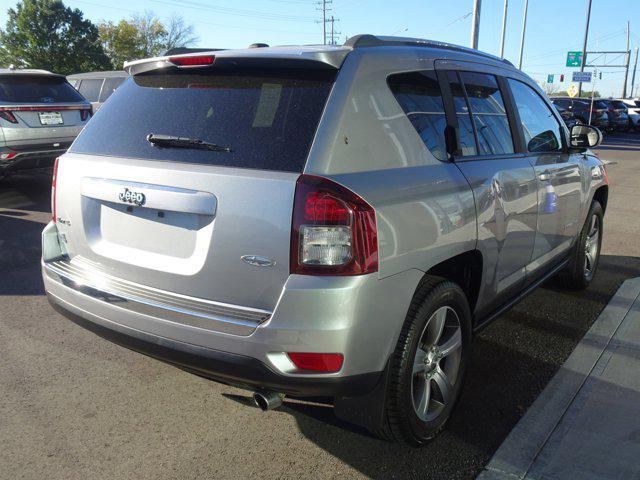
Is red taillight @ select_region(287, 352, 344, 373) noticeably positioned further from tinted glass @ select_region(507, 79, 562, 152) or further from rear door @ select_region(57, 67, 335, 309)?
tinted glass @ select_region(507, 79, 562, 152)

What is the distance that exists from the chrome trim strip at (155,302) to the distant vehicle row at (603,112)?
26443mm

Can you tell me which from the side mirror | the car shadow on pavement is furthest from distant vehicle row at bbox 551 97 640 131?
the car shadow on pavement

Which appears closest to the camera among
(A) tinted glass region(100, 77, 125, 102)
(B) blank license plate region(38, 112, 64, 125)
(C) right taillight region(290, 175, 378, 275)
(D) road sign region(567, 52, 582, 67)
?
(C) right taillight region(290, 175, 378, 275)

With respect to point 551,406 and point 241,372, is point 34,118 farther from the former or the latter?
point 551,406

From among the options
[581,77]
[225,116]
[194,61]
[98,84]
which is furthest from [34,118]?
[581,77]

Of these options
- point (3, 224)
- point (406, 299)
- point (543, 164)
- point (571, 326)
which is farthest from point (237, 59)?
point (3, 224)

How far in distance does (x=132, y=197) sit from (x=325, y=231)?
926 mm

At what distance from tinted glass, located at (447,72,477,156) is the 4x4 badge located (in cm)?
165

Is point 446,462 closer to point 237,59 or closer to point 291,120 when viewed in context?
point 291,120

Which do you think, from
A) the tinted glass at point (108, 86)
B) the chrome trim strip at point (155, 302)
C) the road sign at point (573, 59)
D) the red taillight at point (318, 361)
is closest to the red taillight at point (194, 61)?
the chrome trim strip at point (155, 302)

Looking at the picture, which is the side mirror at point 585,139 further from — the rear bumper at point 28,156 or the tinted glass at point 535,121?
the rear bumper at point 28,156

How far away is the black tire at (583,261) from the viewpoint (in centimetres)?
492

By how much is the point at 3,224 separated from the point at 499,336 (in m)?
6.20

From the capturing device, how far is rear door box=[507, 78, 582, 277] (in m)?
3.92
